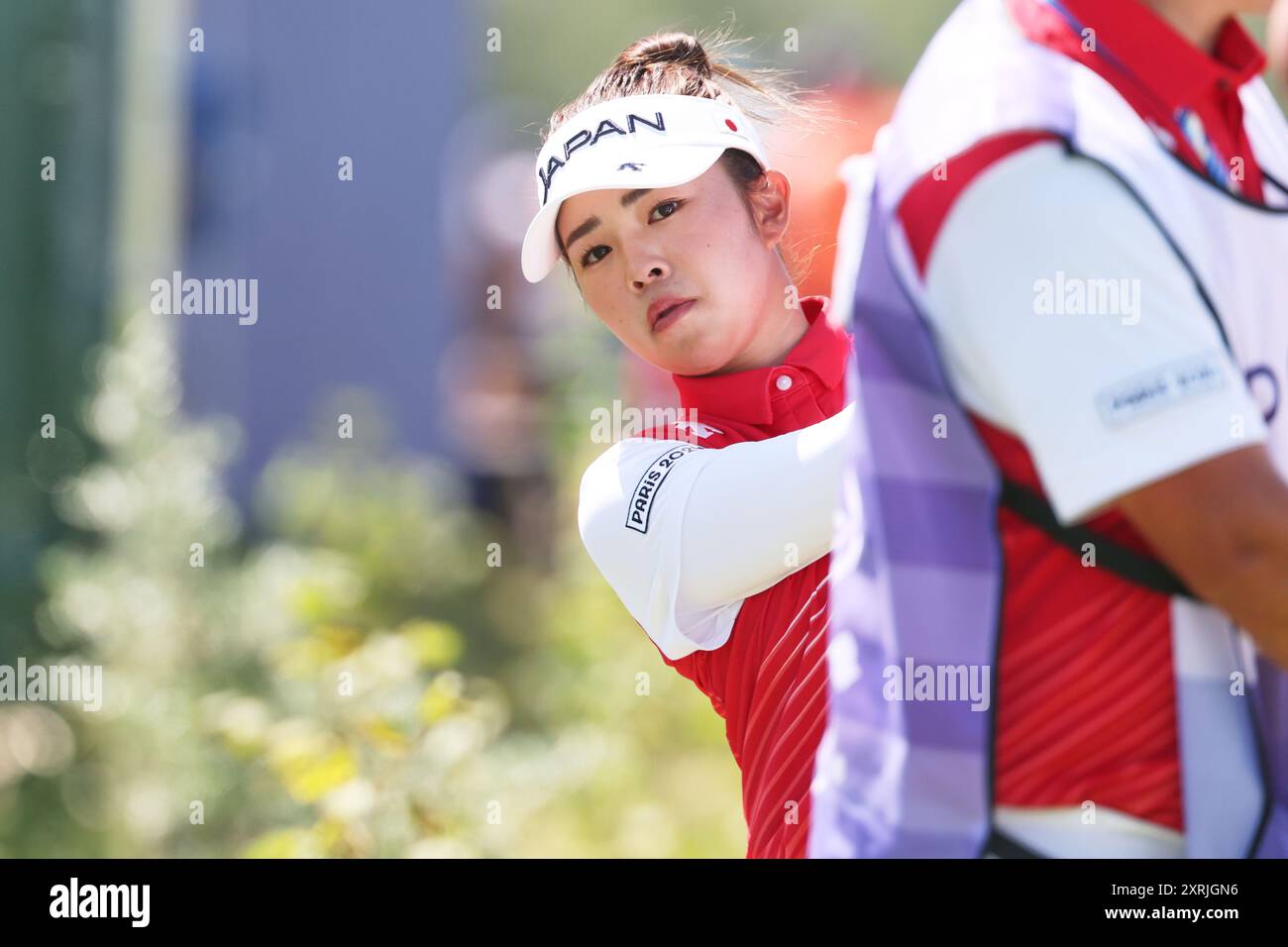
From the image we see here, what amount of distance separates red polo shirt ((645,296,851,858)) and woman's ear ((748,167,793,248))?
178 millimetres

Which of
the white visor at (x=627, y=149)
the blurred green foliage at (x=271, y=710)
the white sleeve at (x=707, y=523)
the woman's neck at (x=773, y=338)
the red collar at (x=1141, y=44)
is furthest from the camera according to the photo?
the blurred green foliage at (x=271, y=710)

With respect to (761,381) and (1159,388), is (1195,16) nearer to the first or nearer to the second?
(1159,388)

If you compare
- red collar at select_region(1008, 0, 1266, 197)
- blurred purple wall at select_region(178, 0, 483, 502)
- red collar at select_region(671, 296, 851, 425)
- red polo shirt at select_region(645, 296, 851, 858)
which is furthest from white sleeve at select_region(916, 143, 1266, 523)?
blurred purple wall at select_region(178, 0, 483, 502)

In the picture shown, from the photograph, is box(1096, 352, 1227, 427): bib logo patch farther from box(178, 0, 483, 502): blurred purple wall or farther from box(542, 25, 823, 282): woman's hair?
box(178, 0, 483, 502): blurred purple wall

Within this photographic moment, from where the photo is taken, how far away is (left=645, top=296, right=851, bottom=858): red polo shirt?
71.6 inches

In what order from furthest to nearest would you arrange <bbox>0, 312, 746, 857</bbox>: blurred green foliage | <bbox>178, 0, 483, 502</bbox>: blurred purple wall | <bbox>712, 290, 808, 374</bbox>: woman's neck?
<bbox>178, 0, 483, 502</bbox>: blurred purple wall < <bbox>0, 312, 746, 857</bbox>: blurred green foliage < <bbox>712, 290, 808, 374</bbox>: woman's neck

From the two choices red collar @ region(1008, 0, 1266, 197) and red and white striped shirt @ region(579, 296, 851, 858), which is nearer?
red collar @ region(1008, 0, 1266, 197)

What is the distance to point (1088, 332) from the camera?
4.33 feet

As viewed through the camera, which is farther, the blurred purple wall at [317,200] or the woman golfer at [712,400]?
the blurred purple wall at [317,200]

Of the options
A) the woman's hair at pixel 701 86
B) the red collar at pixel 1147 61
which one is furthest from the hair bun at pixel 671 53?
the red collar at pixel 1147 61

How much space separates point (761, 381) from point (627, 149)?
339 millimetres

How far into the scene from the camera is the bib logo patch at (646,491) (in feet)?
6.05

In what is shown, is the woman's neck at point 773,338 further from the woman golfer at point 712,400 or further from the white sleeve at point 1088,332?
the white sleeve at point 1088,332
